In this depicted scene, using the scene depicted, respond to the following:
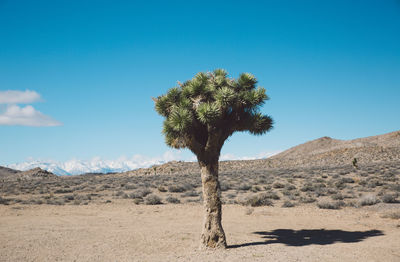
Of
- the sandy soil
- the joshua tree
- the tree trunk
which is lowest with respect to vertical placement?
the sandy soil

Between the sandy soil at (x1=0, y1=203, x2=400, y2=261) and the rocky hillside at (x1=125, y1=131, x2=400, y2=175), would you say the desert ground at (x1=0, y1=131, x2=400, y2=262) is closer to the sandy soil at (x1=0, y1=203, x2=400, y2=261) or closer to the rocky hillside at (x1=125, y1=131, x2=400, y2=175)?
the sandy soil at (x1=0, y1=203, x2=400, y2=261)

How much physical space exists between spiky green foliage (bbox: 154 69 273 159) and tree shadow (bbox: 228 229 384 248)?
3.65 meters

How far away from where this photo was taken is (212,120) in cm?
902

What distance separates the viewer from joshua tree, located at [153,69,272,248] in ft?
30.3

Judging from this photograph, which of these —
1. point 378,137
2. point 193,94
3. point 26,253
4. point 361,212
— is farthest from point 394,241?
point 378,137

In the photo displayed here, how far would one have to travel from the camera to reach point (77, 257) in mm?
8805

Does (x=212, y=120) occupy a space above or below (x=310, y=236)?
above

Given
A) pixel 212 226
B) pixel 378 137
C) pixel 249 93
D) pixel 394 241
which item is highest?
pixel 378 137

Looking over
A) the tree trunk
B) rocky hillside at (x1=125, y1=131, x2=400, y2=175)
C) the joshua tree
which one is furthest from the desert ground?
rocky hillside at (x1=125, y1=131, x2=400, y2=175)

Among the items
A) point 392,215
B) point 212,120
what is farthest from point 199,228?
point 392,215

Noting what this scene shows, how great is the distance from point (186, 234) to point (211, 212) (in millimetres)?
2655

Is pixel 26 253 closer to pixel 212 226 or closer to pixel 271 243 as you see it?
pixel 212 226

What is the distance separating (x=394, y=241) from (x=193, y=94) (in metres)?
8.15

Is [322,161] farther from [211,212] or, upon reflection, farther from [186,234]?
[211,212]
